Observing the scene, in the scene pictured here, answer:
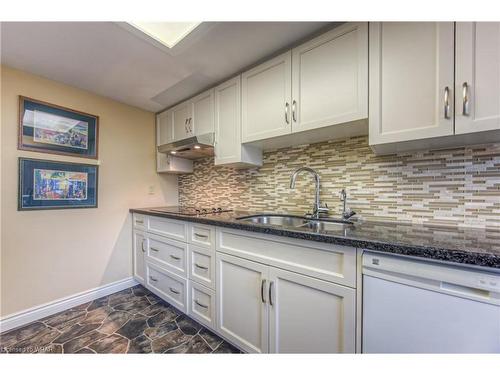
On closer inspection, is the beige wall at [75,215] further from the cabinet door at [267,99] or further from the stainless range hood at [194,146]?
the cabinet door at [267,99]

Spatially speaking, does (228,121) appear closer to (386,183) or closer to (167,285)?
(386,183)

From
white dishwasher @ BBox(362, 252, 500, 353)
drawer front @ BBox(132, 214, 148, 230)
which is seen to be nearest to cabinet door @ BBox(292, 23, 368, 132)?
white dishwasher @ BBox(362, 252, 500, 353)

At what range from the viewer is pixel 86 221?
205cm

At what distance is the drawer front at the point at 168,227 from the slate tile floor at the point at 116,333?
67 centimetres

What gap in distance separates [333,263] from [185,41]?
1575mm

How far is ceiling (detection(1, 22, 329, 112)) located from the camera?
127 centimetres

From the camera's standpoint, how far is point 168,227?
1886mm

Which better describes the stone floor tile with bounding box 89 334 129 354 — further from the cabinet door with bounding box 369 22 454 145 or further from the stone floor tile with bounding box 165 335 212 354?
the cabinet door with bounding box 369 22 454 145

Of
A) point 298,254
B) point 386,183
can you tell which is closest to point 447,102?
point 386,183

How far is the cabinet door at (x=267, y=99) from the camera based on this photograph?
1.44 metres

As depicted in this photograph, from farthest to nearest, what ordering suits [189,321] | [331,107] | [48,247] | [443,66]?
1. [48,247]
2. [189,321]
3. [331,107]
4. [443,66]

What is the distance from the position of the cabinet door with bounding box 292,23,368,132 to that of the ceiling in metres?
0.14
